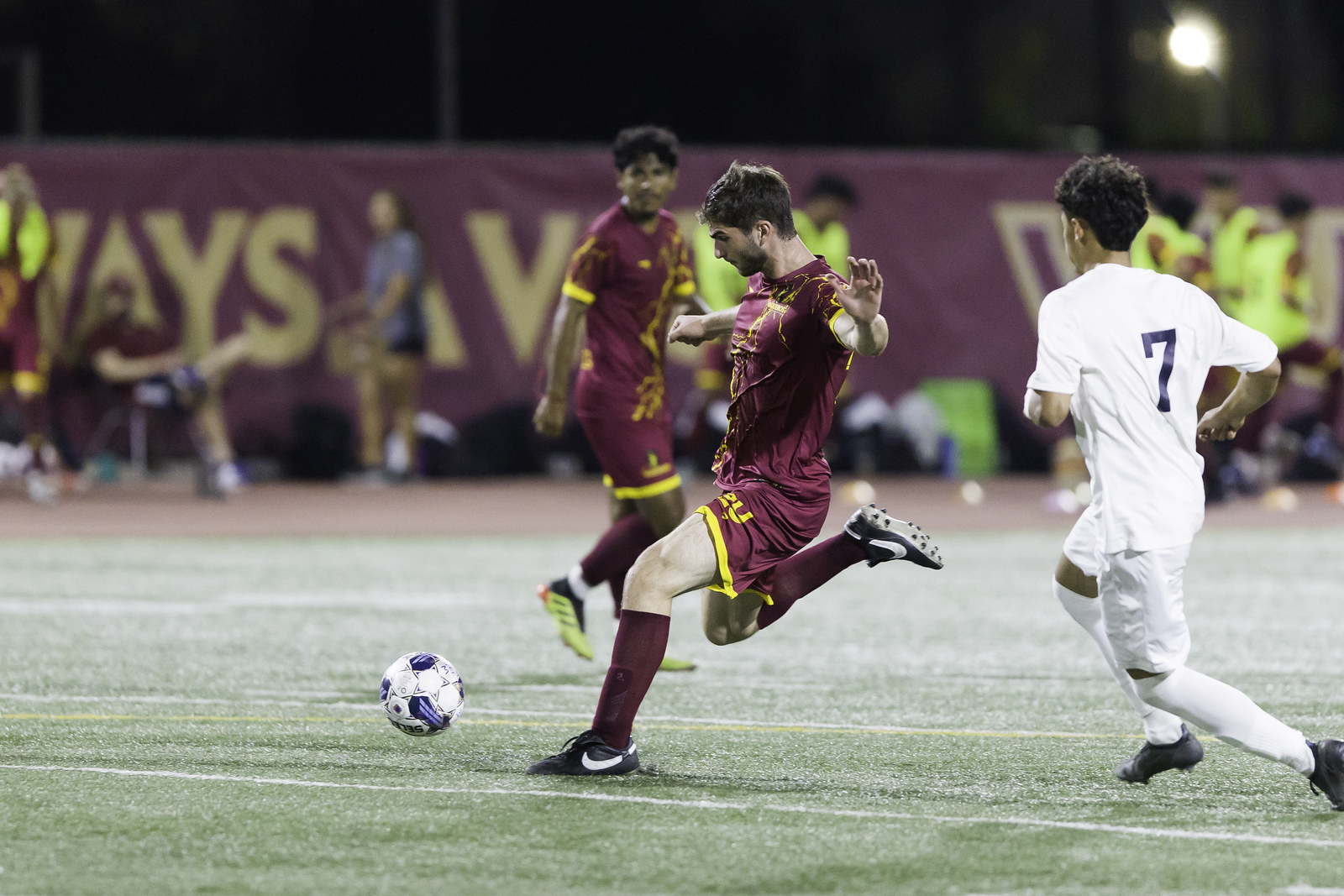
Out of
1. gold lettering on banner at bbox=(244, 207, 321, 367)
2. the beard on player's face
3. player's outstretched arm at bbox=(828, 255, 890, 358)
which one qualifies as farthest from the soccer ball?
gold lettering on banner at bbox=(244, 207, 321, 367)

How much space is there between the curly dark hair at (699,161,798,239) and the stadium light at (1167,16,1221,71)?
20762 mm

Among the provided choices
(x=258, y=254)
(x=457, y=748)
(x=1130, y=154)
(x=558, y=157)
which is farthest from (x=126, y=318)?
(x=457, y=748)

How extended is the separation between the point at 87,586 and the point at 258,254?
7716 mm

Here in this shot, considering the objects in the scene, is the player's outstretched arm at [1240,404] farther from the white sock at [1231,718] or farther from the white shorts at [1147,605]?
the white sock at [1231,718]

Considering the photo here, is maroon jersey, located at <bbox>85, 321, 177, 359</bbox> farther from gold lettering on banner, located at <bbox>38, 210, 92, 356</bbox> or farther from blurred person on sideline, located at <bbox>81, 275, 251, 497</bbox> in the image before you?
gold lettering on banner, located at <bbox>38, 210, 92, 356</bbox>

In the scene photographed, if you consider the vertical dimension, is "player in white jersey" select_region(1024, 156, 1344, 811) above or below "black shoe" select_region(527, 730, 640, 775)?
above

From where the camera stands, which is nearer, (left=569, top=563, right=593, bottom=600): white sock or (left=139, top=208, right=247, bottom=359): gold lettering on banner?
(left=569, top=563, right=593, bottom=600): white sock

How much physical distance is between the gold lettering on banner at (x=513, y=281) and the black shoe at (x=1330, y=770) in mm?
14220

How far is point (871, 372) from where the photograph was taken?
20047 mm

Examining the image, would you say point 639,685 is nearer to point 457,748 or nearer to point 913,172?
point 457,748

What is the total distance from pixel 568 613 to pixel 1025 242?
12.2 meters

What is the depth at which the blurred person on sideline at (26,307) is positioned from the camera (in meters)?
16.7

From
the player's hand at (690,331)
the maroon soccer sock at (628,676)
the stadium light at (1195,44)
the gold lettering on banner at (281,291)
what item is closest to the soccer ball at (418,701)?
the maroon soccer sock at (628,676)

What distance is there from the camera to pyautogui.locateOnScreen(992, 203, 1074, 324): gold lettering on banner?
20.2 metres
